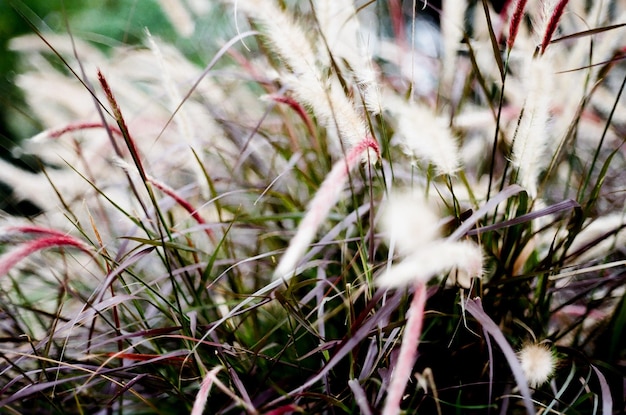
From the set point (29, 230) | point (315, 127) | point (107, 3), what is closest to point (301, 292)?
point (315, 127)

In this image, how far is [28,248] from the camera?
0.38 metres

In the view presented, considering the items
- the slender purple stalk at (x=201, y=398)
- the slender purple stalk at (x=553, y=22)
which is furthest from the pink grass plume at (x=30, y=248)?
the slender purple stalk at (x=553, y=22)

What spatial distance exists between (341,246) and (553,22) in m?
0.24

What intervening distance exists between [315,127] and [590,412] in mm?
391

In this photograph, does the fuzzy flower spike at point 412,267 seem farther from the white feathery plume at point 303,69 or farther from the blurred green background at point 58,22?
the blurred green background at point 58,22

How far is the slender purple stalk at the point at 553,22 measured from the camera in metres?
0.38

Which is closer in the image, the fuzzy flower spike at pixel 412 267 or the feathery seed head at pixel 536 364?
the fuzzy flower spike at pixel 412 267

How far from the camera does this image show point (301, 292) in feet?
2.11

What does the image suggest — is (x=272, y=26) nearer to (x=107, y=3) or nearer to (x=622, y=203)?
(x=622, y=203)

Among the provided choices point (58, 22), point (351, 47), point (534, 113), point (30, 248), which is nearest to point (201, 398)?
point (30, 248)

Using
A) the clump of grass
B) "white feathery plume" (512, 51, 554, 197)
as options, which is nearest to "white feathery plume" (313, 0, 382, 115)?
the clump of grass

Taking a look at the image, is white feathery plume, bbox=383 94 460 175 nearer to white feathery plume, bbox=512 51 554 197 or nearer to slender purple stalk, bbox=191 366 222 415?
white feathery plume, bbox=512 51 554 197

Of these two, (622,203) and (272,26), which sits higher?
(272,26)

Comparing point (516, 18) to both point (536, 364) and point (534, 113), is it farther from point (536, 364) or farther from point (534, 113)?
point (536, 364)
